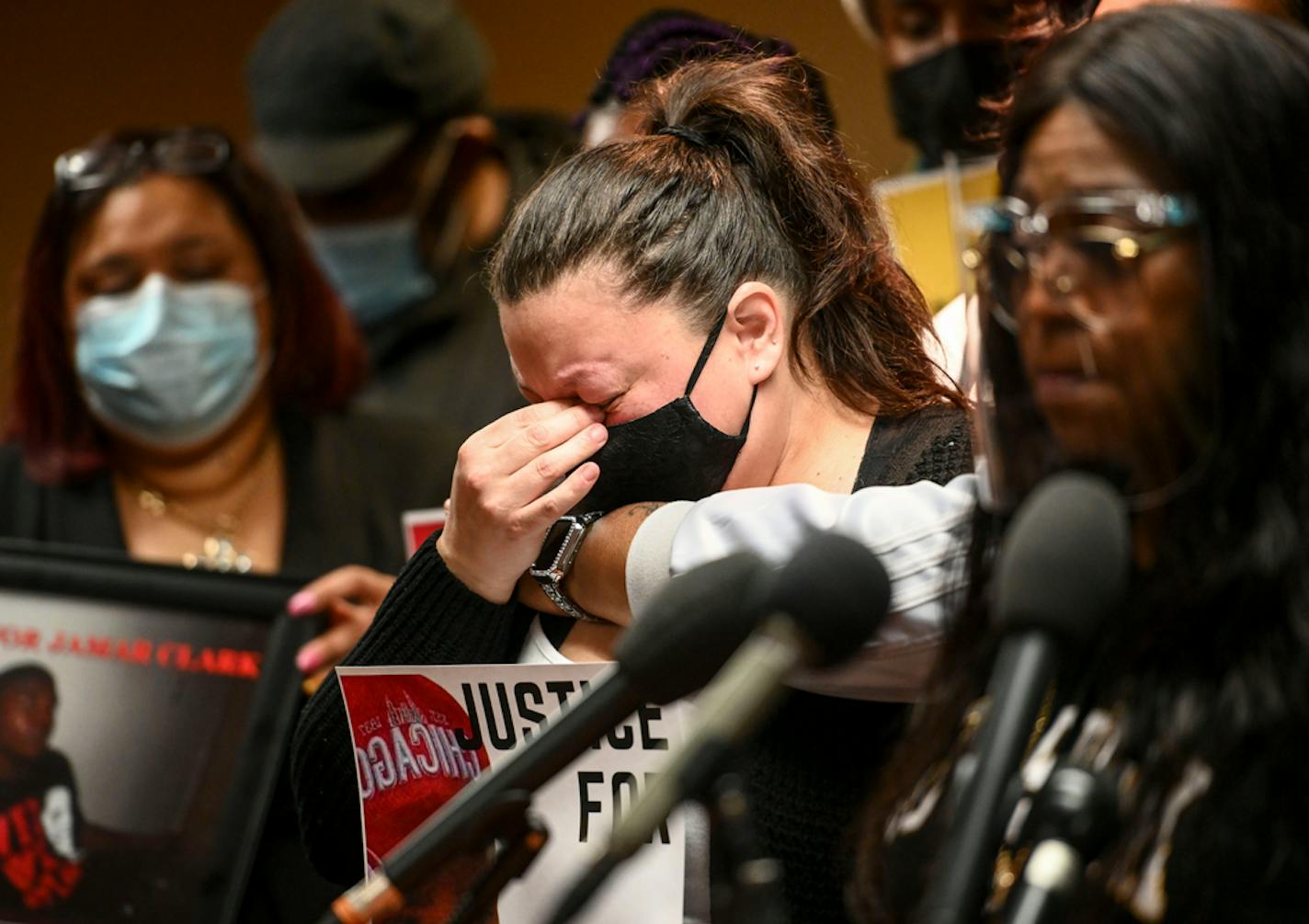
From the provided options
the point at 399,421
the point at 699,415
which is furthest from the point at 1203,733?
the point at 399,421

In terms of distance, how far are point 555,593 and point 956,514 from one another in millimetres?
499

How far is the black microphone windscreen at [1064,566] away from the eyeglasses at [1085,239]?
21 cm

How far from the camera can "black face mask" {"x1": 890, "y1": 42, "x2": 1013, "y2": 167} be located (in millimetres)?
2781

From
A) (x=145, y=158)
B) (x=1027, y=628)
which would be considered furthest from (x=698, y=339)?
(x=145, y=158)

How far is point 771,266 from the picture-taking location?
1.96 meters

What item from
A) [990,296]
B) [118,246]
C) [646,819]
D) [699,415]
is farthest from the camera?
[118,246]

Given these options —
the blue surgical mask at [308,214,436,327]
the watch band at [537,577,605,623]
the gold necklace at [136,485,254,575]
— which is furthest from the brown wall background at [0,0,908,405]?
the watch band at [537,577,605,623]

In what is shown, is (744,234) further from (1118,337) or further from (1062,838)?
(1062,838)

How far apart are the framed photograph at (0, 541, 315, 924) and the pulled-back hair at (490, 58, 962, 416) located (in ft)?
3.06

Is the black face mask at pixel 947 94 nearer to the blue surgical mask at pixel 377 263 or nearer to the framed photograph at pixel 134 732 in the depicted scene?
the framed photograph at pixel 134 732

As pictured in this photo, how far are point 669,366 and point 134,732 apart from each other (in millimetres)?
1202

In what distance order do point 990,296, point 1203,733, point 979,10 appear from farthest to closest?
point 979,10, point 990,296, point 1203,733

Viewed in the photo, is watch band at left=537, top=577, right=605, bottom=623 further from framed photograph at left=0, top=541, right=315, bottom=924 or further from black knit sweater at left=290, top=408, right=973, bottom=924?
framed photograph at left=0, top=541, right=315, bottom=924

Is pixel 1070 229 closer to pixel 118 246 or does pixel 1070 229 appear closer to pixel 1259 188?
pixel 1259 188
